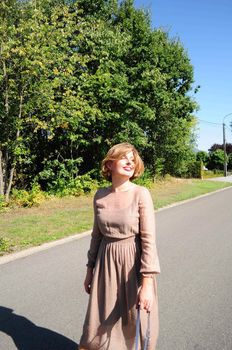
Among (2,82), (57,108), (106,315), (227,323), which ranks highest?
(2,82)

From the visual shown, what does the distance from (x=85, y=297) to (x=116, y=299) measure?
2.34m

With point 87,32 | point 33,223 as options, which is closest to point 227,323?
point 33,223

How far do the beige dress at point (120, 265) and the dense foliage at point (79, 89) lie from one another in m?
11.2

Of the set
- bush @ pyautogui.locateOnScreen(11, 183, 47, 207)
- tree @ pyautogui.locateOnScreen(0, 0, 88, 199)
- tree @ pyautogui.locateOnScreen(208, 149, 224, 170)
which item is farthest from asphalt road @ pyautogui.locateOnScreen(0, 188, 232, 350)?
tree @ pyautogui.locateOnScreen(208, 149, 224, 170)

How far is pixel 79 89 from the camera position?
54.1 ft

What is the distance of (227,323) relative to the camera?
4.35 meters

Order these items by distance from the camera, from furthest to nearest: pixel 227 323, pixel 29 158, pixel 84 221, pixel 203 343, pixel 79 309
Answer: pixel 29 158, pixel 84 221, pixel 79 309, pixel 227 323, pixel 203 343

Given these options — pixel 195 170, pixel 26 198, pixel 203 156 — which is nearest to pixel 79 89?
pixel 26 198

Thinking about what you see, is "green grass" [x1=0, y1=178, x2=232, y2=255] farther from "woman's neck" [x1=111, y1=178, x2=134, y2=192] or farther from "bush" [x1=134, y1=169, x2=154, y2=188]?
"bush" [x1=134, y1=169, x2=154, y2=188]

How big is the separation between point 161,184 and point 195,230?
16.3 meters

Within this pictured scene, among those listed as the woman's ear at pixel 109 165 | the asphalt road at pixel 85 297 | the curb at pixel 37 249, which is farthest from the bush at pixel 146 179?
the woman's ear at pixel 109 165

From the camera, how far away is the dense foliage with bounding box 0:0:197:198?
45.8 ft

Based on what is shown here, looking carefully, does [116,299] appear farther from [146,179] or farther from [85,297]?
[146,179]

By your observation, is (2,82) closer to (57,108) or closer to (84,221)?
(57,108)
